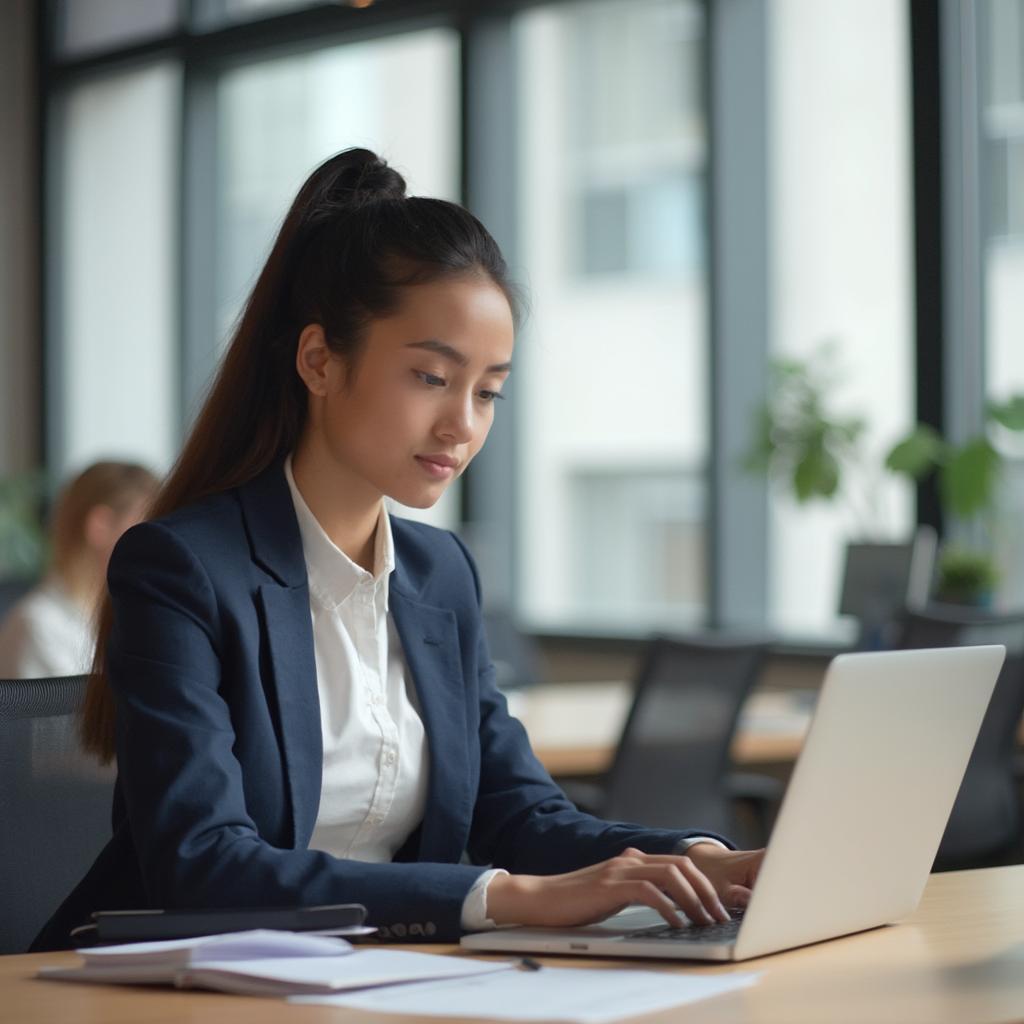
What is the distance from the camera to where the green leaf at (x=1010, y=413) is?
443cm

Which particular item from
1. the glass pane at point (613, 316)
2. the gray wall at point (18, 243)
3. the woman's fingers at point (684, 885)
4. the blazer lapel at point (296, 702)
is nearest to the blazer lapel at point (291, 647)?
the blazer lapel at point (296, 702)

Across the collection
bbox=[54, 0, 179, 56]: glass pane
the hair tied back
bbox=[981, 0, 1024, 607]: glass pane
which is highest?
bbox=[54, 0, 179, 56]: glass pane

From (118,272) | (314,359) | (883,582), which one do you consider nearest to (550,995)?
(314,359)

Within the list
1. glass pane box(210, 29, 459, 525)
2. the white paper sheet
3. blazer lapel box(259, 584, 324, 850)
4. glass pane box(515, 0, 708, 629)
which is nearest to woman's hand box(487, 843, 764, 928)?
the white paper sheet

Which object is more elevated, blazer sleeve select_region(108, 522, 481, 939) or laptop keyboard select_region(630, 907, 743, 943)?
blazer sleeve select_region(108, 522, 481, 939)

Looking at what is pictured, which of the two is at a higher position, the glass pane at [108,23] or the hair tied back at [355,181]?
the glass pane at [108,23]

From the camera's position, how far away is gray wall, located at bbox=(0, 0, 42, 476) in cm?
819

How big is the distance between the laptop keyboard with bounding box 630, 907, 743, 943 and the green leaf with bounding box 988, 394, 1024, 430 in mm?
3209

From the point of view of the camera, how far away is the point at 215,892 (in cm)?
147

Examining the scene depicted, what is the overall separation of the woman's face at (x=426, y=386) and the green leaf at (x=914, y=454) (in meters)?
3.08

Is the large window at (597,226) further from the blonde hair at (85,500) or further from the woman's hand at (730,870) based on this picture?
the woman's hand at (730,870)

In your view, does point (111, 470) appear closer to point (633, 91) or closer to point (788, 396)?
point (788, 396)

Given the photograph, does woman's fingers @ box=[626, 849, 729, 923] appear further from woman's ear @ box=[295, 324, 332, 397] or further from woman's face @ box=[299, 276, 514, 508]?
woman's ear @ box=[295, 324, 332, 397]

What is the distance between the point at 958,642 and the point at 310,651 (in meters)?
2.15
